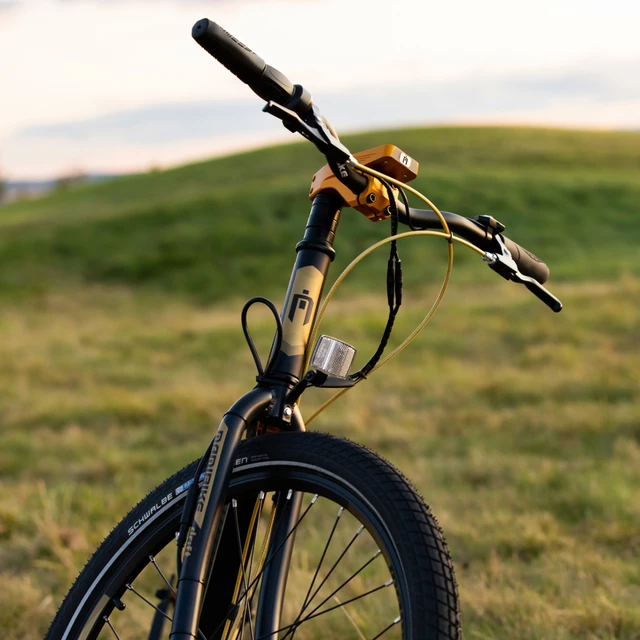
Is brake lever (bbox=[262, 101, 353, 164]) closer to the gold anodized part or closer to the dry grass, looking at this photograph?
the gold anodized part

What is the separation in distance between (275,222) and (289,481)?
1267 inches

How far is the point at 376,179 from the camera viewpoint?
2248 millimetres

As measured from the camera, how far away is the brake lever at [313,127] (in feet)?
6.13

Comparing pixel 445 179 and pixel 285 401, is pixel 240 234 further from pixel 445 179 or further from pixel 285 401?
pixel 285 401

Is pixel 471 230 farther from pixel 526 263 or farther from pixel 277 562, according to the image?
pixel 277 562

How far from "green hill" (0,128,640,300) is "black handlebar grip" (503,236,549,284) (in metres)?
20.4

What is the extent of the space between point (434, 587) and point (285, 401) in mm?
689

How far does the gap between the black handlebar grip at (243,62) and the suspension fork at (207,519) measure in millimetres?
822

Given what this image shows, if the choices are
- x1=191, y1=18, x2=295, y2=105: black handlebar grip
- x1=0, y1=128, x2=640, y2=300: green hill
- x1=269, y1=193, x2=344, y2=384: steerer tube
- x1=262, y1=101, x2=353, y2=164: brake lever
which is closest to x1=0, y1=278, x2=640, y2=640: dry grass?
x1=269, y1=193, x2=344, y2=384: steerer tube

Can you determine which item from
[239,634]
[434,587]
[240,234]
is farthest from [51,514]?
[240,234]

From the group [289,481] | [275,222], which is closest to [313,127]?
[289,481]

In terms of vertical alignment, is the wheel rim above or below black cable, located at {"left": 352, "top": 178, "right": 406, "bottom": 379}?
below

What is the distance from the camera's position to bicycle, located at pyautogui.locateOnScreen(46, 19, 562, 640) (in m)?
1.87

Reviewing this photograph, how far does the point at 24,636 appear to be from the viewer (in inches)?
151
